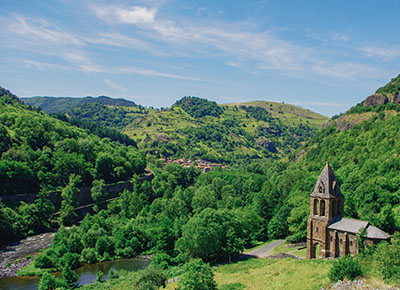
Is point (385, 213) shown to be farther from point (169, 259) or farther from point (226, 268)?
point (169, 259)

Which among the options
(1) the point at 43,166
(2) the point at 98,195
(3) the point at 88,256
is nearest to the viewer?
(3) the point at 88,256

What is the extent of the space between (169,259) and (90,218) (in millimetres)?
27712

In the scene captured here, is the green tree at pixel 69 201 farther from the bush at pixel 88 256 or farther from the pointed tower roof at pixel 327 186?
the pointed tower roof at pixel 327 186

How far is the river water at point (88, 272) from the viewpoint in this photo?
46209 millimetres

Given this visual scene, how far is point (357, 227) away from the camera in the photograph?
35031 millimetres

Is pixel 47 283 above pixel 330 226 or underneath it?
underneath

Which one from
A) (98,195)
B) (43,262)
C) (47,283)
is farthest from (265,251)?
(98,195)

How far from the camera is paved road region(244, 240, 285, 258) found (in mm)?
47500

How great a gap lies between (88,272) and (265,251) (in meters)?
27.2

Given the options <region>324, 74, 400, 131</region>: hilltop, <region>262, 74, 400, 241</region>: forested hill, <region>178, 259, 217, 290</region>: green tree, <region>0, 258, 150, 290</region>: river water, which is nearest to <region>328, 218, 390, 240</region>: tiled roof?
<region>262, 74, 400, 241</region>: forested hill

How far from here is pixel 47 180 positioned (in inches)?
3297

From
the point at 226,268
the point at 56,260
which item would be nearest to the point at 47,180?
the point at 56,260

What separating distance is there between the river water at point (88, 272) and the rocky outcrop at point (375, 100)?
8472 centimetres

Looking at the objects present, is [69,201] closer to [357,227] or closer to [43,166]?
[43,166]
